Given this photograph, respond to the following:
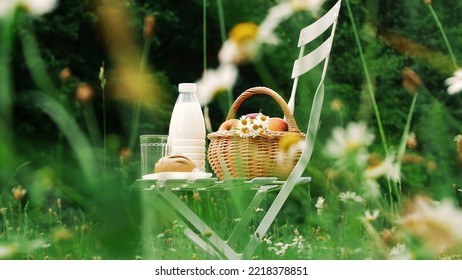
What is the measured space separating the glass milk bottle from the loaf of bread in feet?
0.36

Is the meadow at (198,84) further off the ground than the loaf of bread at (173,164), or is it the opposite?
the meadow at (198,84)

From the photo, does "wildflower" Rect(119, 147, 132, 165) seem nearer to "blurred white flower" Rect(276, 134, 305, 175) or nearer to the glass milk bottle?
the glass milk bottle

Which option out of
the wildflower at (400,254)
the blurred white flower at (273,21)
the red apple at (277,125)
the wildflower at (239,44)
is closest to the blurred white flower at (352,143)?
the red apple at (277,125)

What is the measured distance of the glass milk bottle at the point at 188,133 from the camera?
6.89ft

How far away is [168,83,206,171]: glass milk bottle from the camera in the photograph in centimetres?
210

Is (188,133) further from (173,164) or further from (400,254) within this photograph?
(400,254)


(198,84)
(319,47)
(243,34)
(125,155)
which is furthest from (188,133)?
(243,34)

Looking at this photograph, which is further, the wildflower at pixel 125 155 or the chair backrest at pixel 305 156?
the wildflower at pixel 125 155

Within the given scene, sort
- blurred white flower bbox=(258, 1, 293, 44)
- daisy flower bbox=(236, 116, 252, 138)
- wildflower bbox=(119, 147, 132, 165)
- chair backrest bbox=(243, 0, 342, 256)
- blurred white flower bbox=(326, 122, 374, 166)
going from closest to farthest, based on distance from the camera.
Answer: chair backrest bbox=(243, 0, 342, 256) → daisy flower bbox=(236, 116, 252, 138) → blurred white flower bbox=(326, 122, 374, 166) → wildflower bbox=(119, 147, 132, 165) → blurred white flower bbox=(258, 1, 293, 44)

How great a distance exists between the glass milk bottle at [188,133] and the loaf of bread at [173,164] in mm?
109

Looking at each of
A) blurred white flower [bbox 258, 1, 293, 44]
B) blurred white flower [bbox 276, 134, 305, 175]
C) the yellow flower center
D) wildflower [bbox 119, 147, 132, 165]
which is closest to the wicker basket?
blurred white flower [bbox 276, 134, 305, 175]

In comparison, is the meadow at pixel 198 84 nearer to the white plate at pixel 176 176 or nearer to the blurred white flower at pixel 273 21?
the blurred white flower at pixel 273 21
